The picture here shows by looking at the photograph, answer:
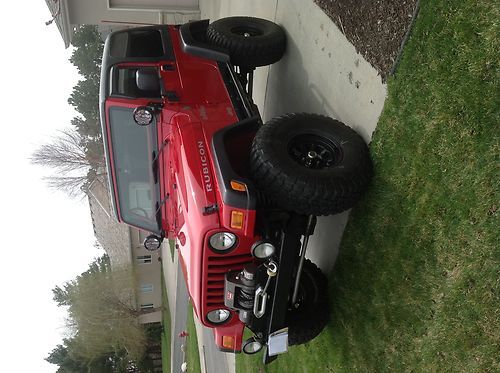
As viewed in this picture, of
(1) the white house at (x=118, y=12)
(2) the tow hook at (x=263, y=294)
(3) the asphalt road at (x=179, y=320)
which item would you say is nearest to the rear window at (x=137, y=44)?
(2) the tow hook at (x=263, y=294)

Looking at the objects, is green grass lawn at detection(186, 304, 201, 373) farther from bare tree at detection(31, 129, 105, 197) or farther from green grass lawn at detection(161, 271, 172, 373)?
bare tree at detection(31, 129, 105, 197)

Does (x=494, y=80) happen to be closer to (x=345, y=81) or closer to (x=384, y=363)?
(x=345, y=81)

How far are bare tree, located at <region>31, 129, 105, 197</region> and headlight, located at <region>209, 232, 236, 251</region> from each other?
745 inches

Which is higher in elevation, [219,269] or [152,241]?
[219,269]

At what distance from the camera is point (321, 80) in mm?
5348

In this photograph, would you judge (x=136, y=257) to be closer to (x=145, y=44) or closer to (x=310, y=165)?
(x=145, y=44)

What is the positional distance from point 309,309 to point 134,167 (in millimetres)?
2286

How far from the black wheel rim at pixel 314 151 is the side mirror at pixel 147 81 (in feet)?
5.19

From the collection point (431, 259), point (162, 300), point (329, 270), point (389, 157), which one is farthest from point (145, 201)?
point (162, 300)

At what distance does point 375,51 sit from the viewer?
4.11 m

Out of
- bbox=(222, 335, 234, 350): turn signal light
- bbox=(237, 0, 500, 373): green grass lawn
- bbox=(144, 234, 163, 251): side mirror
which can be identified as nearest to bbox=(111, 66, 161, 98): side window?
bbox=(144, 234, 163, 251): side mirror

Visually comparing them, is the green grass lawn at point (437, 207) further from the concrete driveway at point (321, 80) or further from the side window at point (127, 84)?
the side window at point (127, 84)

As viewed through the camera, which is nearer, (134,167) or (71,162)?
(134,167)

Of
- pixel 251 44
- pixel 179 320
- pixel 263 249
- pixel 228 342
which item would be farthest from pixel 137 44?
pixel 179 320
